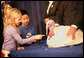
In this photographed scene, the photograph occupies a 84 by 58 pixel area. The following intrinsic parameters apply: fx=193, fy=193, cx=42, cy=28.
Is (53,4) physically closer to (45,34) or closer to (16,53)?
(45,34)

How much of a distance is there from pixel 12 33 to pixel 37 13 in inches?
8.7

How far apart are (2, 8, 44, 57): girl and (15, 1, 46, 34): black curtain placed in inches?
3.2

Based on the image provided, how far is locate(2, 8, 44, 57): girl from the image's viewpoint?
1321 mm

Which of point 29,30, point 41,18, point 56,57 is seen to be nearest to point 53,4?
point 41,18

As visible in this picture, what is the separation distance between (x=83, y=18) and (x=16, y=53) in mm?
489

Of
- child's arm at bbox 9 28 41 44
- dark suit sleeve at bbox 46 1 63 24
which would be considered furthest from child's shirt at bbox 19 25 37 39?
dark suit sleeve at bbox 46 1 63 24

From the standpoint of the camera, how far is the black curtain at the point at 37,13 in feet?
4.26

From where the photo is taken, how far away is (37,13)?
1308mm

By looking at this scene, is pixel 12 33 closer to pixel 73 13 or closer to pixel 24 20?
pixel 24 20

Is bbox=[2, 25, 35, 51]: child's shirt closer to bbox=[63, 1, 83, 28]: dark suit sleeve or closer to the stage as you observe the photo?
the stage

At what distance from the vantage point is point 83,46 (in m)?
1.15

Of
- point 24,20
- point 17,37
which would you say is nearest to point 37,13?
point 24,20

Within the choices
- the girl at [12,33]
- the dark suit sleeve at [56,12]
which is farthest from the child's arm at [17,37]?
the dark suit sleeve at [56,12]

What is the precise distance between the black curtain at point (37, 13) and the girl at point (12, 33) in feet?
0.27
